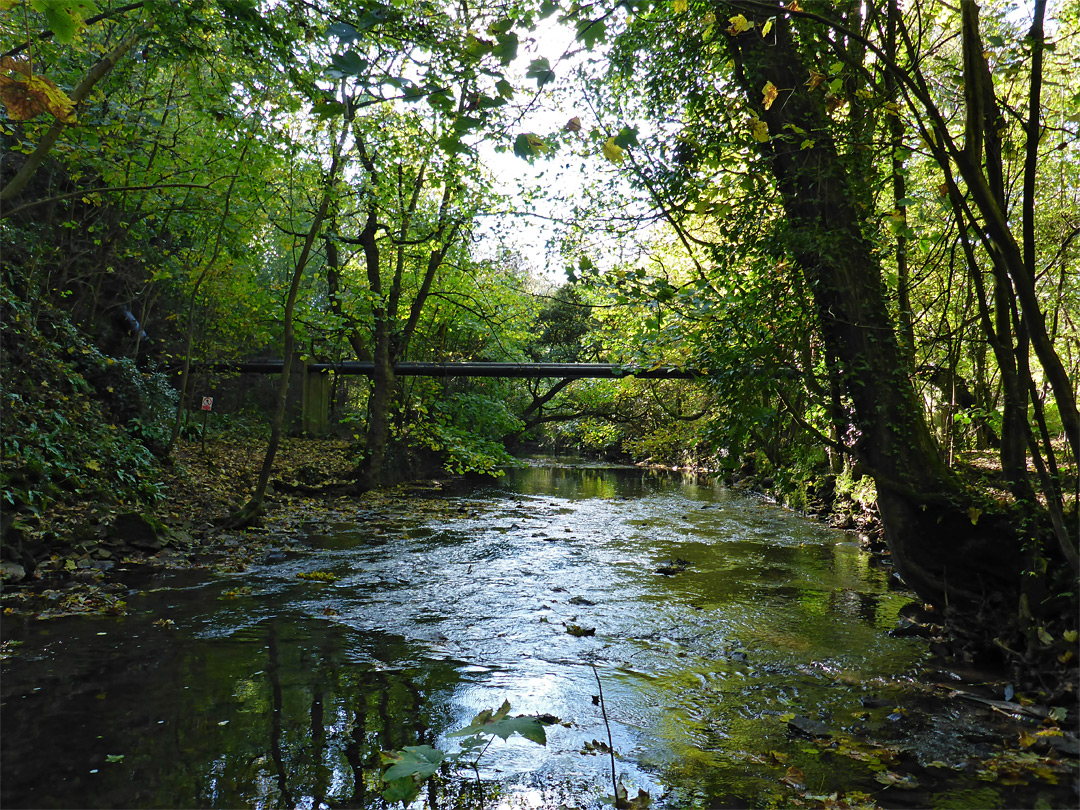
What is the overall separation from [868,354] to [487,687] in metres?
3.96

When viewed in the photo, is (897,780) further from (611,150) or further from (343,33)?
(343,33)

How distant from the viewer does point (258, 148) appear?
31.0 feet

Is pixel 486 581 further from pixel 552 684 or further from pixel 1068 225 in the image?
pixel 1068 225

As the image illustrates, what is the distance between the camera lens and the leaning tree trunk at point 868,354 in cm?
495

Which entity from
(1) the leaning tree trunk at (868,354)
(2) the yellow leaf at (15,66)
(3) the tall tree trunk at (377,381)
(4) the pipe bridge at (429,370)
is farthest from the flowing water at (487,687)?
(4) the pipe bridge at (429,370)

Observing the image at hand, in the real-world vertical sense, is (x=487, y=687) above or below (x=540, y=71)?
below

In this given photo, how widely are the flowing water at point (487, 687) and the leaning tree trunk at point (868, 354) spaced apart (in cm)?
82

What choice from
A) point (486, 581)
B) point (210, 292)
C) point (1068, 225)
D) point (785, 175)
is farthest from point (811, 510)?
point (210, 292)

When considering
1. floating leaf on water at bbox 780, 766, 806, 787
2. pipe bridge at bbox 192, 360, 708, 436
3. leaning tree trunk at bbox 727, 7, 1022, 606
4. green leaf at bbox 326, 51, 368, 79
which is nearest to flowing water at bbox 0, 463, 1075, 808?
floating leaf on water at bbox 780, 766, 806, 787

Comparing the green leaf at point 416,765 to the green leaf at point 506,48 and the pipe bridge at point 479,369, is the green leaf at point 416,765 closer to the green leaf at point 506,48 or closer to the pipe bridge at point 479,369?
the green leaf at point 506,48

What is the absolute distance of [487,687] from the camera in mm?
4180


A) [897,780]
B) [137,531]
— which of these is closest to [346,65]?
[897,780]

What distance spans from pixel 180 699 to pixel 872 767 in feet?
12.9

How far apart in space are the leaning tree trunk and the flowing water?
0.82 metres
